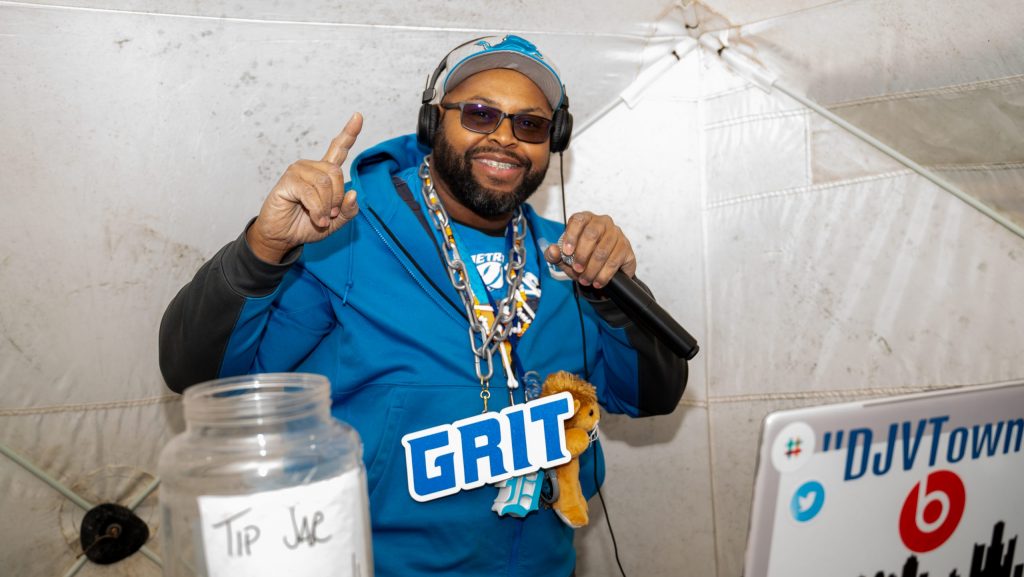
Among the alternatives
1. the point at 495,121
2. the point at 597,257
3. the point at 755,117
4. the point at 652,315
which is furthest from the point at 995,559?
the point at 755,117

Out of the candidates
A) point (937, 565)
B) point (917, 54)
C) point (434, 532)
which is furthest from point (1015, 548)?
point (917, 54)

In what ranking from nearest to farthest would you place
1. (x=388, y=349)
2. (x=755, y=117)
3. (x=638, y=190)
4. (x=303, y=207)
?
(x=303, y=207) → (x=388, y=349) → (x=755, y=117) → (x=638, y=190)

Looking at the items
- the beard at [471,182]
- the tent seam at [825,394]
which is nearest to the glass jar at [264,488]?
the beard at [471,182]

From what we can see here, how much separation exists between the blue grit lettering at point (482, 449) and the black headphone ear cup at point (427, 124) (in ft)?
1.89

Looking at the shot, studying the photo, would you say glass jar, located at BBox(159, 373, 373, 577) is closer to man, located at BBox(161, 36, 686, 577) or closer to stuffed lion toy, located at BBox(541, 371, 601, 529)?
man, located at BBox(161, 36, 686, 577)

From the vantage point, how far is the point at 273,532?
0.60m

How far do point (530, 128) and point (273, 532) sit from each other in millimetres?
1190

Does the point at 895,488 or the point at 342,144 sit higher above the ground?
the point at 342,144

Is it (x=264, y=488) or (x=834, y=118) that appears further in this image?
(x=834, y=118)

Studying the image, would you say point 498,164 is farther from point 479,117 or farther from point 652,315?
point 652,315

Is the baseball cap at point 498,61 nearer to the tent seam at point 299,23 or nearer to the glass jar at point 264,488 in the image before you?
the tent seam at point 299,23

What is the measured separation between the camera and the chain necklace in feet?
4.78

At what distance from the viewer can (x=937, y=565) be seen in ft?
2.59

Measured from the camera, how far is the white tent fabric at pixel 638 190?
157 cm
